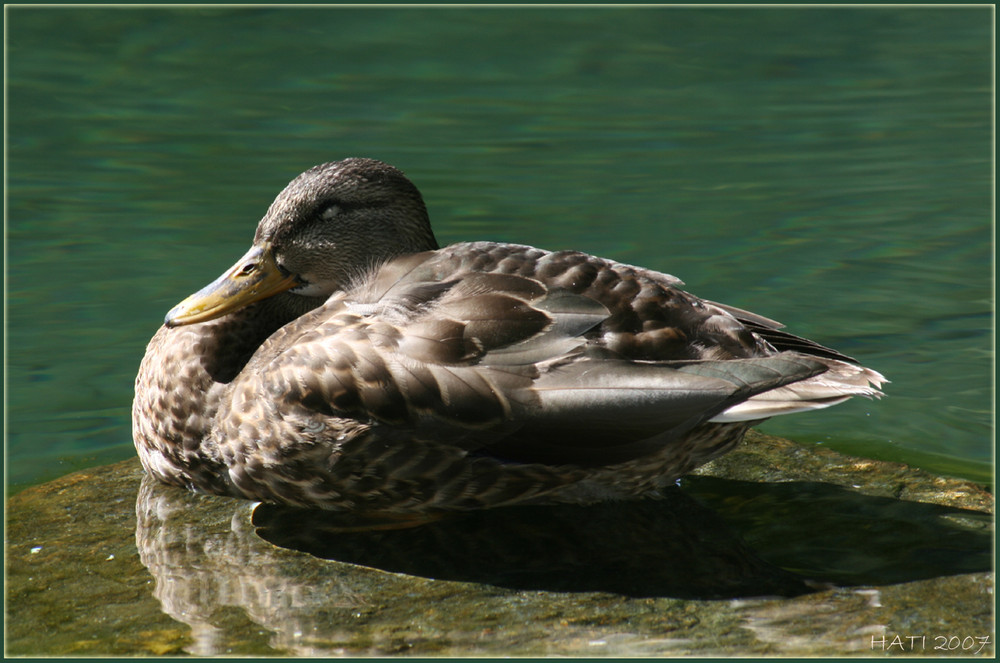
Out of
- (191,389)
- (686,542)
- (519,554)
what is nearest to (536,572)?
(519,554)

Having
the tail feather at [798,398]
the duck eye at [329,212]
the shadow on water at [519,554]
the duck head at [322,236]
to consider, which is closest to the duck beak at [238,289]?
the duck head at [322,236]

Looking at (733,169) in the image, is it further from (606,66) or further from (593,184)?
(606,66)

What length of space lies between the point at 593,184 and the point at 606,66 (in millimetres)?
2802

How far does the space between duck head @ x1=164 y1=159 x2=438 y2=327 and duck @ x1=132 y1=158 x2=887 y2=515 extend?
2 cm

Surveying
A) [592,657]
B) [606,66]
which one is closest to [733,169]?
[606,66]

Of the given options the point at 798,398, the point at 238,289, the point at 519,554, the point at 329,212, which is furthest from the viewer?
the point at 329,212

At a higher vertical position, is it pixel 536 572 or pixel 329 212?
pixel 329 212

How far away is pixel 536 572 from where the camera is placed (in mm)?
4324

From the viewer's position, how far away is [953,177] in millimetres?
8703

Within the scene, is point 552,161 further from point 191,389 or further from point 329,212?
point 191,389

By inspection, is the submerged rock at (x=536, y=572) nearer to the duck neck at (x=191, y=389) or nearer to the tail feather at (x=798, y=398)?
the duck neck at (x=191, y=389)

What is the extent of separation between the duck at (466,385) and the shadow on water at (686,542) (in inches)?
3.9

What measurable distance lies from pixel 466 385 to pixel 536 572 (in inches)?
27.0

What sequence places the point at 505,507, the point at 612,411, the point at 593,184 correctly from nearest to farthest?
the point at 612,411, the point at 505,507, the point at 593,184
